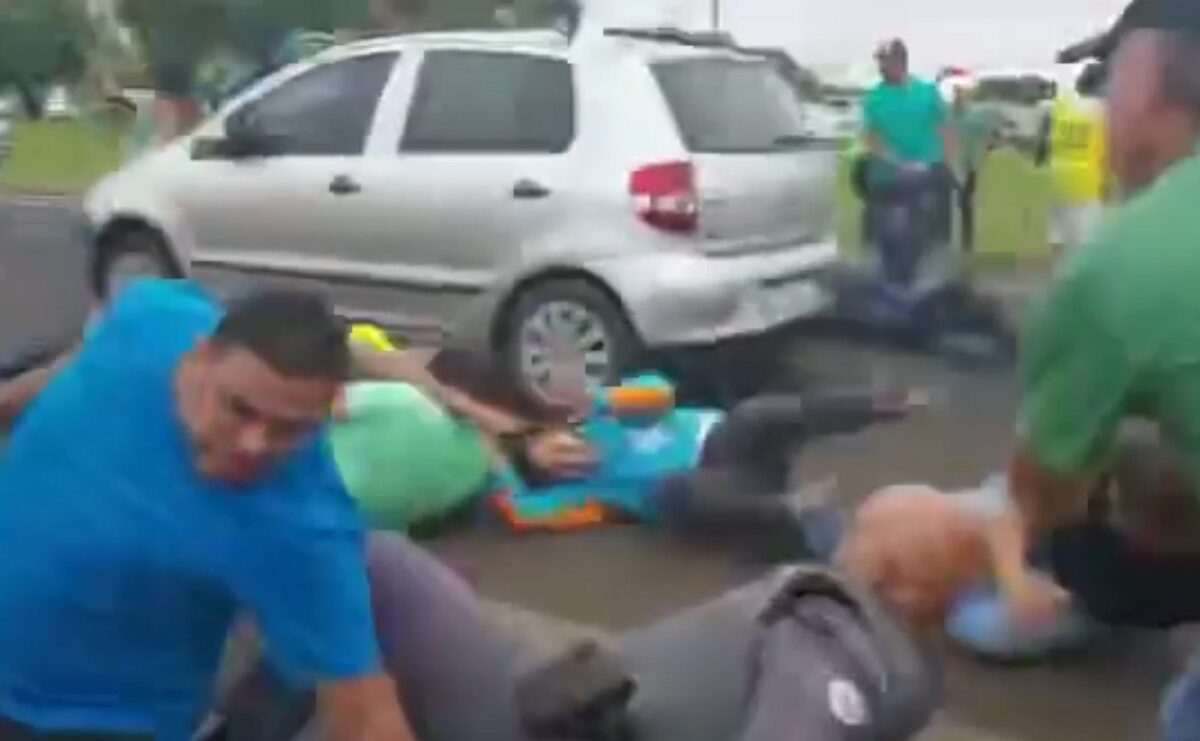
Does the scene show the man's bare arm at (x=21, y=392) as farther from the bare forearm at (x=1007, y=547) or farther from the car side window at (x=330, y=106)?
the car side window at (x=330, y=106)

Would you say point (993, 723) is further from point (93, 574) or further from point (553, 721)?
point (93, 574)

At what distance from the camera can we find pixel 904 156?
12.2m

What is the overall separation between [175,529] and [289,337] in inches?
13.9

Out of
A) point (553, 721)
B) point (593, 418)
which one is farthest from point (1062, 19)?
point (553, 721)

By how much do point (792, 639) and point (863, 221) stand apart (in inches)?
361

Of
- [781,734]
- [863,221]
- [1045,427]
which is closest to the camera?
[1045,427]

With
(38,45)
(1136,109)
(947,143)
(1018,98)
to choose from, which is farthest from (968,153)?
(38,45)

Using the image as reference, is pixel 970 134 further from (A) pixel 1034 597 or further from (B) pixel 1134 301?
(B) pixel 1134 301

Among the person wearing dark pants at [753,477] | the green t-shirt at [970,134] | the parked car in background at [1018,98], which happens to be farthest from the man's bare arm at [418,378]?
the parked car in background at [1018,98]

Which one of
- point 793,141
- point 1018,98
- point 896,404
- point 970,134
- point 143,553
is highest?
point 143,553

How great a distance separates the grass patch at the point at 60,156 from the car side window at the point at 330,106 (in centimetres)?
1757

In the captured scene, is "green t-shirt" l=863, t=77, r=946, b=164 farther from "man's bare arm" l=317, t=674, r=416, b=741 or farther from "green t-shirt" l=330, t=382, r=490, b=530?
"man's bare arm" l=317, t=674, r=416, b=741

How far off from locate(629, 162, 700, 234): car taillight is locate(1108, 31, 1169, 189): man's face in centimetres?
637

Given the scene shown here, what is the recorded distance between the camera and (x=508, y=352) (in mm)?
9031
